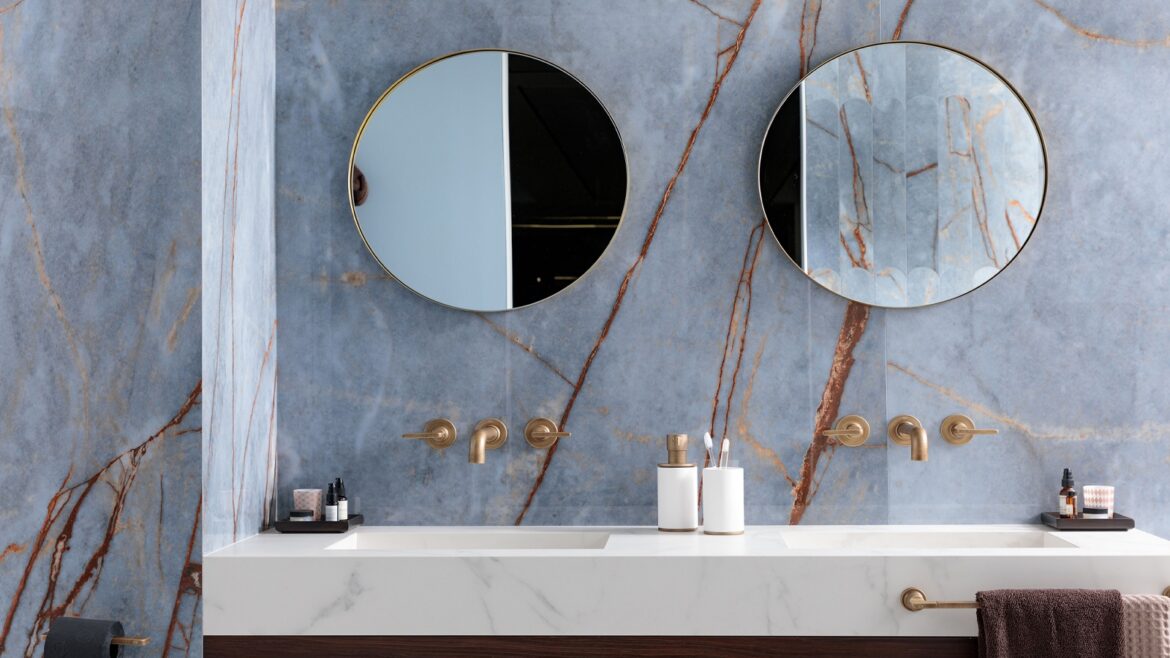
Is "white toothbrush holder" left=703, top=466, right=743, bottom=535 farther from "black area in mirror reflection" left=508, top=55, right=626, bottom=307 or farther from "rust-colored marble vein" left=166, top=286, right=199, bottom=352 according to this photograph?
"rust-colored marble vein" left=166, top=286, right=199, bottom=352

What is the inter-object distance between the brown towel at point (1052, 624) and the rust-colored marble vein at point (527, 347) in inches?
36.0

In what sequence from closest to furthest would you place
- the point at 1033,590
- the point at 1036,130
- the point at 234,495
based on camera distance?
the point at 1033,590
the point at 234,495
the point at 1036,130

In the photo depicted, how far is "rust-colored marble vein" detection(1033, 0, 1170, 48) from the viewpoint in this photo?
2025mm

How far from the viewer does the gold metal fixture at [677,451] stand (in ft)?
6.35

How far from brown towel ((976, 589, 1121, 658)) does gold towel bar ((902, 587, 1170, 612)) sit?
38mm

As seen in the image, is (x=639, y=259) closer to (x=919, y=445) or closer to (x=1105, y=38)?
(x=919, y=445)

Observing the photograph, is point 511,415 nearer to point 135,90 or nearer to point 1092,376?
point 135,90

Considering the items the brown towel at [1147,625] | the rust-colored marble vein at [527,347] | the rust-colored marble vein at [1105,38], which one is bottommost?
the brown towel at [1147,625]

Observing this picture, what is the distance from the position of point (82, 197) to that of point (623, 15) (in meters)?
1.11

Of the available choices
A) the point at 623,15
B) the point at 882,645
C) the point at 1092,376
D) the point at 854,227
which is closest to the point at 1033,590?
the point at 882,645

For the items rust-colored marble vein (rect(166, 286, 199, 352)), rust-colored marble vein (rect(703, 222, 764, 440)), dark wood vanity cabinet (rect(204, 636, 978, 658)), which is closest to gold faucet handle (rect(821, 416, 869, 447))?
rust-colored marble vein (rect(703, 222, 764, 440))

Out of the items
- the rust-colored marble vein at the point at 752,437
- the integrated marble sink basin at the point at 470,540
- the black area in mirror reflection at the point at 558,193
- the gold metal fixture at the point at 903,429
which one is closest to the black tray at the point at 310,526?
the integrated marble sink basin at the point at 470,540

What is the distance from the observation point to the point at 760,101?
6.79ft

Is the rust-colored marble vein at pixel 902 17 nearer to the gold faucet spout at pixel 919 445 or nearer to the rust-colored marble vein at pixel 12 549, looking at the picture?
the gold faucet spout at pixel 919 445
